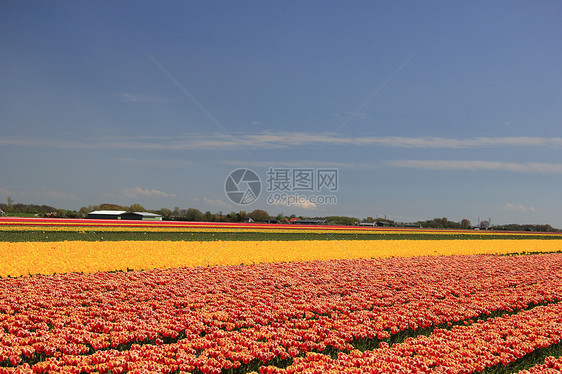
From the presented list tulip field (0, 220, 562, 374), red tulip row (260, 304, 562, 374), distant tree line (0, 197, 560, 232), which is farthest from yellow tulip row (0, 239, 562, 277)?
distant tree line (0, 197, 560, 232)

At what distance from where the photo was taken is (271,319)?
8.74m

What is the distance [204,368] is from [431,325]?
561 centimetres

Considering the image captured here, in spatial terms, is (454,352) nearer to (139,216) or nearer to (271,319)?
(271,319)

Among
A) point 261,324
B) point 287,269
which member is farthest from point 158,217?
point 261,324

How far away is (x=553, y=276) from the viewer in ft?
54.8

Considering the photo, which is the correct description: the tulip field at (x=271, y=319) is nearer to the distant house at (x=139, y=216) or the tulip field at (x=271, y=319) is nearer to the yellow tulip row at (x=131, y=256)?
the yellow tulip row at (x=131, y=256)

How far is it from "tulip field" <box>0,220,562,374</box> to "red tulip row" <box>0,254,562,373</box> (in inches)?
1.3

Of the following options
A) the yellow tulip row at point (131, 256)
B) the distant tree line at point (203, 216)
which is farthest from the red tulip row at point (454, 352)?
the distant tree line at point (203, 216)

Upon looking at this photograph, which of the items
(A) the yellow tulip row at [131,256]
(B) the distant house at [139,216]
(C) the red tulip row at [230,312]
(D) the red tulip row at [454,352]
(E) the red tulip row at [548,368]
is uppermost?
(B) the distant house at [139,216]

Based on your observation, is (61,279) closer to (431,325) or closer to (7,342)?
(7,342)

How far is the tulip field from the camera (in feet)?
20.7

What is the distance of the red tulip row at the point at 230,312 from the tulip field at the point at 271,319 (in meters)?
0.03

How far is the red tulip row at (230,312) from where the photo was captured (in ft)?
21.0

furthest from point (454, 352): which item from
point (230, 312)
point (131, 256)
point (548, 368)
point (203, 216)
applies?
point (203, 216)
